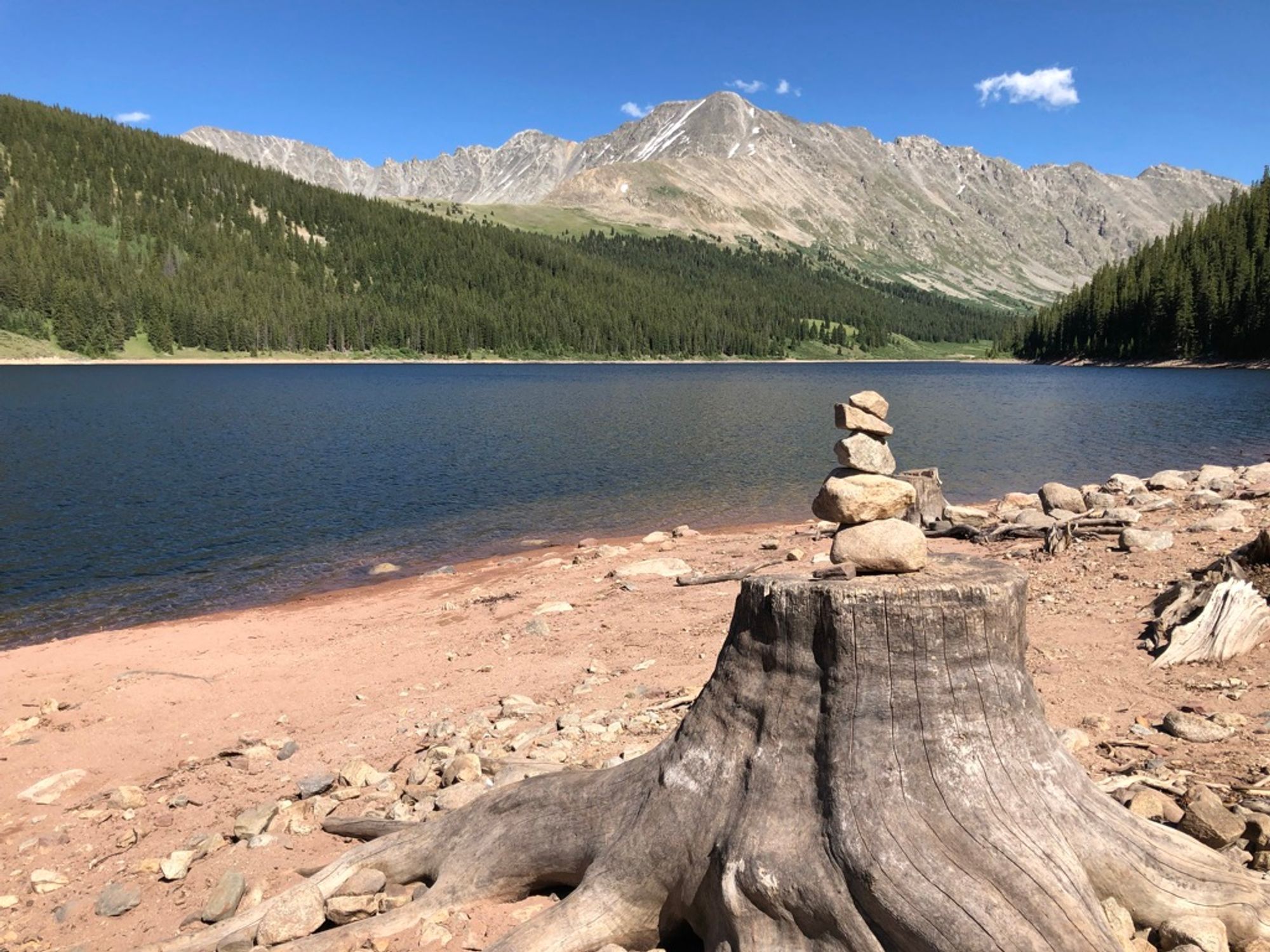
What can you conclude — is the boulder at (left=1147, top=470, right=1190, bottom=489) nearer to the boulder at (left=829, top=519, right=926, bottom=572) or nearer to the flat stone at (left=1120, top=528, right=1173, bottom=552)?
the flat stone at (left=1120, top=528, right=1173, bottom=552)

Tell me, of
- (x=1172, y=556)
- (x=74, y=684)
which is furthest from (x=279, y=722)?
(x=1172, y=556)

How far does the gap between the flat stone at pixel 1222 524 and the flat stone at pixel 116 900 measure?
64.7 ft

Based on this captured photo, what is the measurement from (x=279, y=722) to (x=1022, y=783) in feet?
36.7

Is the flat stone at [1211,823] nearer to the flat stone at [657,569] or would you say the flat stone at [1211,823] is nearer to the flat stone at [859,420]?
the flat stone at [859,420]

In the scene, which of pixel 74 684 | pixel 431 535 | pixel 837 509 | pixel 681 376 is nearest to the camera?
pixel 837 509

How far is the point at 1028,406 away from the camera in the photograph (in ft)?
258

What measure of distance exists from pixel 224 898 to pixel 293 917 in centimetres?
134

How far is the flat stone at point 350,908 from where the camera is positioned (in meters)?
6.43

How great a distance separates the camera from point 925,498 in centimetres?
2114

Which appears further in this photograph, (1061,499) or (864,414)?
(1061,499)

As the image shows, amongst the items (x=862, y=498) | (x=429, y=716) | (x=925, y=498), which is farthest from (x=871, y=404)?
(x=925, y=498)

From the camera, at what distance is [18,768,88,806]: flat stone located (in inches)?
404

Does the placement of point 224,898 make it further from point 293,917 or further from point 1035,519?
point 1035,519

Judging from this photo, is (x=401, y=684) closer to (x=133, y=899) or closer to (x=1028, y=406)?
(x=133, y=899)
